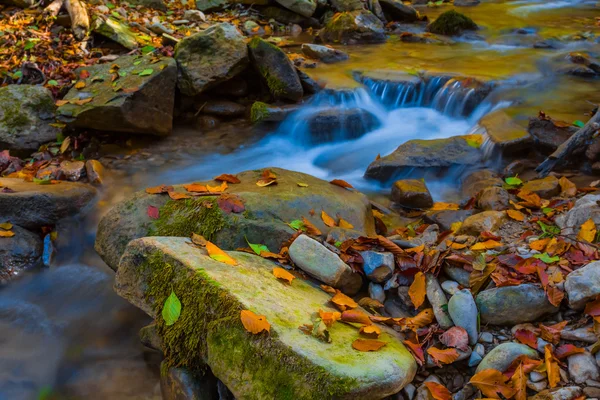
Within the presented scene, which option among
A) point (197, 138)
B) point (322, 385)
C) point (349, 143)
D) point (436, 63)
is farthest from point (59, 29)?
point (322, 385)

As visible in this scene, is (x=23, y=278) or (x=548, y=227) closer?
(x=548, y=227)

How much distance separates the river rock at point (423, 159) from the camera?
20.7 ft

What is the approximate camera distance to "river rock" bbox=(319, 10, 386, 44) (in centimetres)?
1198

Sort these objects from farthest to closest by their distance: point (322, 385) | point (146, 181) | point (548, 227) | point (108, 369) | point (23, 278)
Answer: point (146, 181), point (23, 278), point (548, 227), point (108, 369), point (322, 385)

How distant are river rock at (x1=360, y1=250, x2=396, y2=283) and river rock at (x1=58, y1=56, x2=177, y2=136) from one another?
4583 mm

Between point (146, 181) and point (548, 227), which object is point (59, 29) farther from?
Answer: point (548, 227)

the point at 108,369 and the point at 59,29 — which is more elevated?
the point at 59,29

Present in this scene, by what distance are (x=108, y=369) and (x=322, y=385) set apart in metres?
2.08

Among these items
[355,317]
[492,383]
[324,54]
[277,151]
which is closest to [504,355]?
[492,383]

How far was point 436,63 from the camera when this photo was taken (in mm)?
9750

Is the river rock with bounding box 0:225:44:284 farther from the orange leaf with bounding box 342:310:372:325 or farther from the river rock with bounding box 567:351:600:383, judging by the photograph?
the river rock with bounding box 567:351:600:383

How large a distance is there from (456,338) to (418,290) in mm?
469

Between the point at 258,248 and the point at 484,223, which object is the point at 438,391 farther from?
the point at 484,223

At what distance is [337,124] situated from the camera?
784 centimetres
